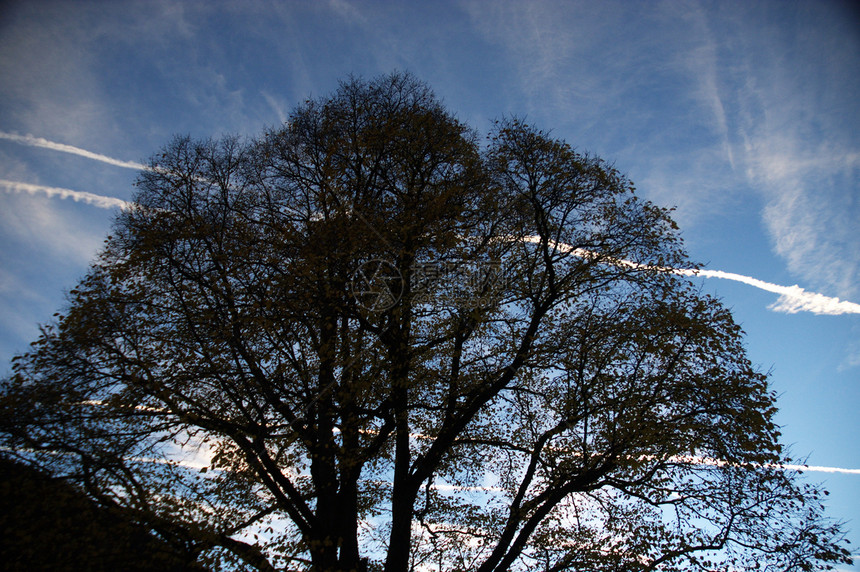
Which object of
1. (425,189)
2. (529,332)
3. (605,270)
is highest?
(425,189)

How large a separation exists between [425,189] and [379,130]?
2.09m

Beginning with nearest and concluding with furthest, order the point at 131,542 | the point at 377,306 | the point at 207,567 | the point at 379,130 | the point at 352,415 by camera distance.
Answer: the point at 207,567 → the point at 131,542 → the point at 352,415 → the point at 377,306 → the point at 379,130

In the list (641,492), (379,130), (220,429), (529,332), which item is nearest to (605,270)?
(529,332)

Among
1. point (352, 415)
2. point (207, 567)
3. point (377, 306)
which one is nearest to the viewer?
point (207, 567)

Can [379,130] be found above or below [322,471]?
above

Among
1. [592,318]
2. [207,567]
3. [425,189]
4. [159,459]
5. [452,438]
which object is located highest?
[425,189]

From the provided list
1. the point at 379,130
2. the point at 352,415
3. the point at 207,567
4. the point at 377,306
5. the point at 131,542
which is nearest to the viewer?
the point at 207,567

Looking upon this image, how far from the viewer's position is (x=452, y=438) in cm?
1108

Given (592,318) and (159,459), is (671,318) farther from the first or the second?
(159,459)

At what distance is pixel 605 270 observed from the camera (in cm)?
1191

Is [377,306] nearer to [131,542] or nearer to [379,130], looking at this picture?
[379,130]

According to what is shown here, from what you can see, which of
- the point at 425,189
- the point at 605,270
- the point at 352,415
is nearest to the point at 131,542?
the point at 352,415

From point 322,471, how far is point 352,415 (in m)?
1.60

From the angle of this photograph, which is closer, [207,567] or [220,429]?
[207,567]
